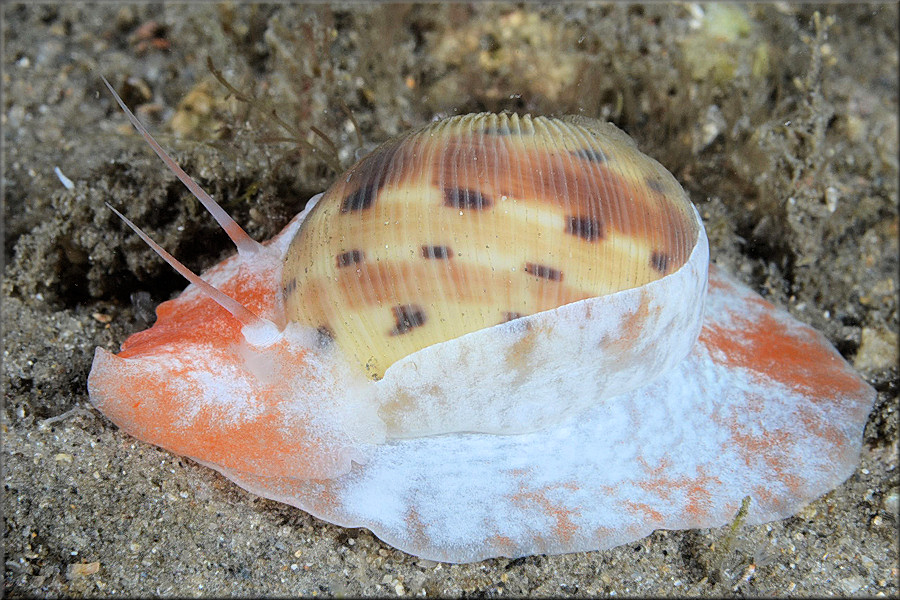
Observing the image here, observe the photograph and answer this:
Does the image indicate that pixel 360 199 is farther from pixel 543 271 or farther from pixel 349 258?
pixel 543 271

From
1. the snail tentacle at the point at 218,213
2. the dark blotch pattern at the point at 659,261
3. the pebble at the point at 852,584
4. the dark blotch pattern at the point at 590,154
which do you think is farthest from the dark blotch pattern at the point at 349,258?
the pebble at the point at 852,584

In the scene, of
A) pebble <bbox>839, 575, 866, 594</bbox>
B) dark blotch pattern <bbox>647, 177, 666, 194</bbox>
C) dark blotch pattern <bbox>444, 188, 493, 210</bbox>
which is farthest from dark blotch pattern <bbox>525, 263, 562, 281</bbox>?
pebble <bbox>839, 575, 866, 594</bbox>

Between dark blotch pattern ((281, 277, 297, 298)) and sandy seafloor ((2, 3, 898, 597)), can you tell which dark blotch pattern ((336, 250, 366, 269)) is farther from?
sandy seafloor ((2, 3, 898, 597))

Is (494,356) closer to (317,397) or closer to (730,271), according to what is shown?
(317,397)

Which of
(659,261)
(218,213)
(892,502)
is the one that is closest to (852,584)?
(892,502)

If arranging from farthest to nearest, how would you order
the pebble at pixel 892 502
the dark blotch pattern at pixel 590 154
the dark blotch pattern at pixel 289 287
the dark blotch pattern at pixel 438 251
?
1. the pebble at pixel 892 502
2. the dark blotch pattern at pixel 289 287
3. the dark blotch pattern at pixel 590 154
4. the dark blotch pattern at pixel 438 251

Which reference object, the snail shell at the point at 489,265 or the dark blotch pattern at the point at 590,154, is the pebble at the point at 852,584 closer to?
the snail shell at the point at 489,265

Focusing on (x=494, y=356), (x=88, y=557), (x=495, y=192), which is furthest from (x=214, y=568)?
(x=495, y=192)
